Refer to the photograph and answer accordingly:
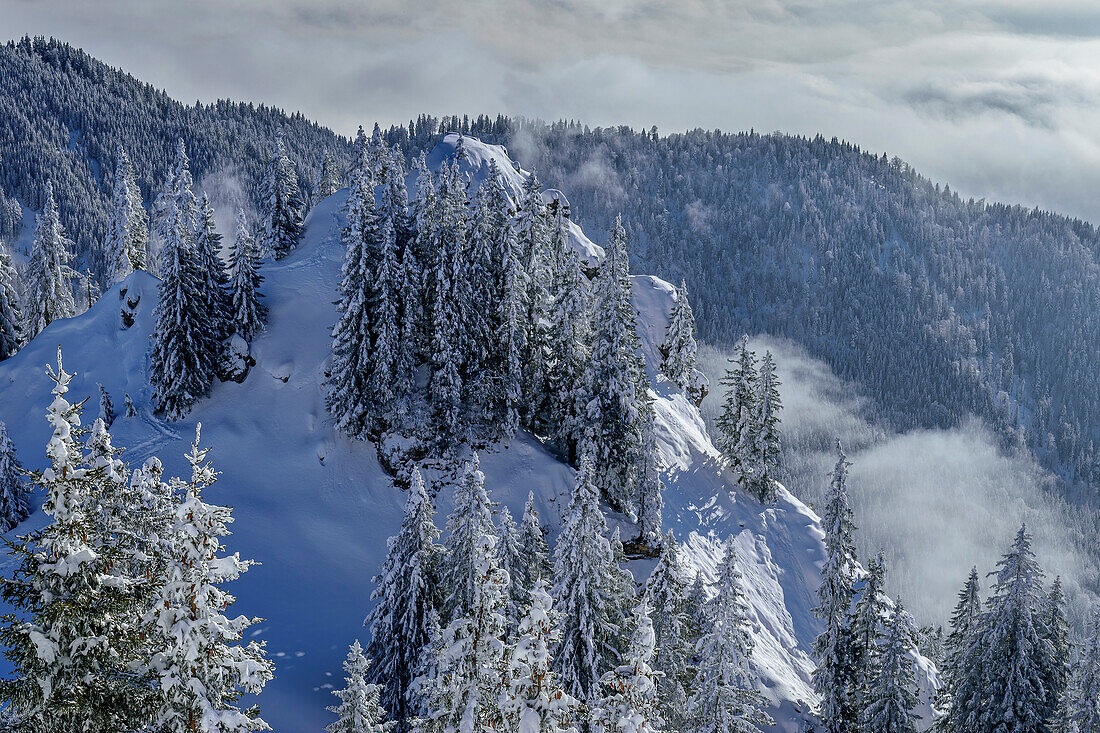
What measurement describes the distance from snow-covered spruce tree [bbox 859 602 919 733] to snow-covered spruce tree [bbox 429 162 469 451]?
86.8ft

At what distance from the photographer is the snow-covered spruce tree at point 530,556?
30.2 meters

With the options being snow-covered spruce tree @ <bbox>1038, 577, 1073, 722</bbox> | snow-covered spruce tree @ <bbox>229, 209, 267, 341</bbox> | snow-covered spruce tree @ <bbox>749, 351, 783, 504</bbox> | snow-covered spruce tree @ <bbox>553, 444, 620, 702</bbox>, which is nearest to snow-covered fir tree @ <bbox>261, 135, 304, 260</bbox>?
snow-covered spruce tree @ <bbox>229, 209, 267, 341</bbox>

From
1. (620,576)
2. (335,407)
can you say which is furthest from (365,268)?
(620,576)

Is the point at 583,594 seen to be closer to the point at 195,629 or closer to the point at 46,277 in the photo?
the point at 195,629

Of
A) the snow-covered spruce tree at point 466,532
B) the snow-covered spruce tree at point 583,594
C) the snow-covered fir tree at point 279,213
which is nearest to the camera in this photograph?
the snow-covered spruce tree at point 466,532

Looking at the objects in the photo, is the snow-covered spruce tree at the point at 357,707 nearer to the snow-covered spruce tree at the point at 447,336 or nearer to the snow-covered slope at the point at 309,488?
the snow-covered slope at the point at 309,488

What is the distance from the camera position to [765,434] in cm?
5797

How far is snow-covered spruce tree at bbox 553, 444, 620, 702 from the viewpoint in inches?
1133

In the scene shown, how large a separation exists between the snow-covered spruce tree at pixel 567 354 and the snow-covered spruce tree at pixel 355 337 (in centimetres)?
1208

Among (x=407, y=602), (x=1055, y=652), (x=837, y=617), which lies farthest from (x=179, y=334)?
(x=1055, y=652)

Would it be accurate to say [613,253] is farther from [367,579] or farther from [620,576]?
[367,579]

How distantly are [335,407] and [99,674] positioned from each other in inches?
1299

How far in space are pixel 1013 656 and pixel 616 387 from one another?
928 inches

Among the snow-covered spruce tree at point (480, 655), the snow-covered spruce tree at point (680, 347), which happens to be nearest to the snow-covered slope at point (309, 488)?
the snow-covered spruce tree at point (680, 347)
